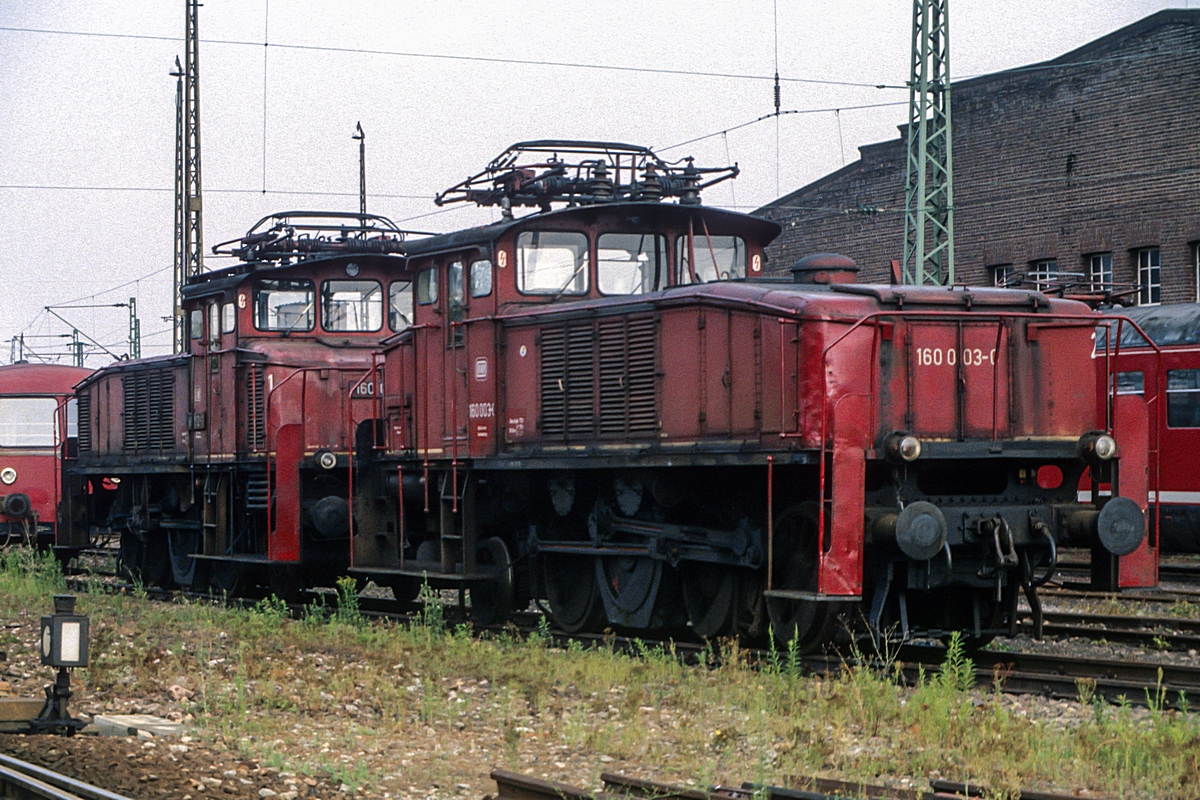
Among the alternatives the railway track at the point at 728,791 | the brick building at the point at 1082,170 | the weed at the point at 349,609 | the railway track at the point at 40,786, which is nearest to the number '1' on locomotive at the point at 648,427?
the weed at the point at 349,609

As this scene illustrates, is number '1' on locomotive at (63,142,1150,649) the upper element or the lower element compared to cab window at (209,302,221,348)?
lower

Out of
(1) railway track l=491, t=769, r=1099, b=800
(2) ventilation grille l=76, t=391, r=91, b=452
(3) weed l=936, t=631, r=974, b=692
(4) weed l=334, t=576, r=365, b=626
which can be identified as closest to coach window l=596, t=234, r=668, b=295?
(4) weed l=334, t=576, r=365, b=626

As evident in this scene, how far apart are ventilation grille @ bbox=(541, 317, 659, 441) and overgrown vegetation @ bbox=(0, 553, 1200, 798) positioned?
1847mm

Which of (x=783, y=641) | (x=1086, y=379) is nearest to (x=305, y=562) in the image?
(x=783, y=641)

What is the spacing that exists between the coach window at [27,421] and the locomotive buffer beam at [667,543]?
14.5 metres

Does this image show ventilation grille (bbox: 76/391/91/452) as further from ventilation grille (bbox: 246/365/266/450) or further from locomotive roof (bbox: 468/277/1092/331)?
locomotive roof (bbox: 468/277/1092/331)

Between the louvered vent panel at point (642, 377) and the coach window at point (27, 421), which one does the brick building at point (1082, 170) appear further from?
the louvered vent panel at point (642, 377)

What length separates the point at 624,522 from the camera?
497 inches

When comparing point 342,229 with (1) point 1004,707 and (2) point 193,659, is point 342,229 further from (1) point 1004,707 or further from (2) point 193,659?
(1) point 1004,707

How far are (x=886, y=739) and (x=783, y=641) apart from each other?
2847mm

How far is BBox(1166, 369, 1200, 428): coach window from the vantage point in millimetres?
20172

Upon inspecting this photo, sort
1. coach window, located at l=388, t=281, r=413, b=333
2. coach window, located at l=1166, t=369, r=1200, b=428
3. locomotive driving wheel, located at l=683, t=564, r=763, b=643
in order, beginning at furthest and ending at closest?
coach window, located at l=1166, t=369, r=1200, b=428, coach window, located at l=388, t=281, r=413, b=333, locomotive driving wheel, located at l=683, t=564, r=763, b=643

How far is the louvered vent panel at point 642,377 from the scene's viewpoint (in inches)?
479

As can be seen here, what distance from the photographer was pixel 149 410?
2016 centimetres
